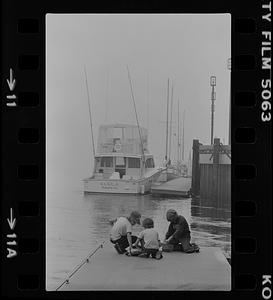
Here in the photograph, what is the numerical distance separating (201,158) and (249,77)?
0.30 m

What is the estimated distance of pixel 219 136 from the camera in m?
2.02

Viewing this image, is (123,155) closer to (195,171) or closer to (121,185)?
(121,185)

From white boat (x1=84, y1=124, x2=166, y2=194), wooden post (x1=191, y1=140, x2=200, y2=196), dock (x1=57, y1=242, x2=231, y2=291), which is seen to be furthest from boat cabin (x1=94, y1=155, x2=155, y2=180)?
dock (x1=57, y1=242, x2=231, y2=291)

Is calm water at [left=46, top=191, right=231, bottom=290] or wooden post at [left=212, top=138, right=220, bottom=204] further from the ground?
wooden post at [left=212, top=138, right=220, bottom=204]

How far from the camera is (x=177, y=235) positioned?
2.01 m

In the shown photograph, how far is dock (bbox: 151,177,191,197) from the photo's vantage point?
2.03 m

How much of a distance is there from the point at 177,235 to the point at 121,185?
246 mm

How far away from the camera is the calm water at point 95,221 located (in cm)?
198

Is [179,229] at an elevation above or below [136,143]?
below
